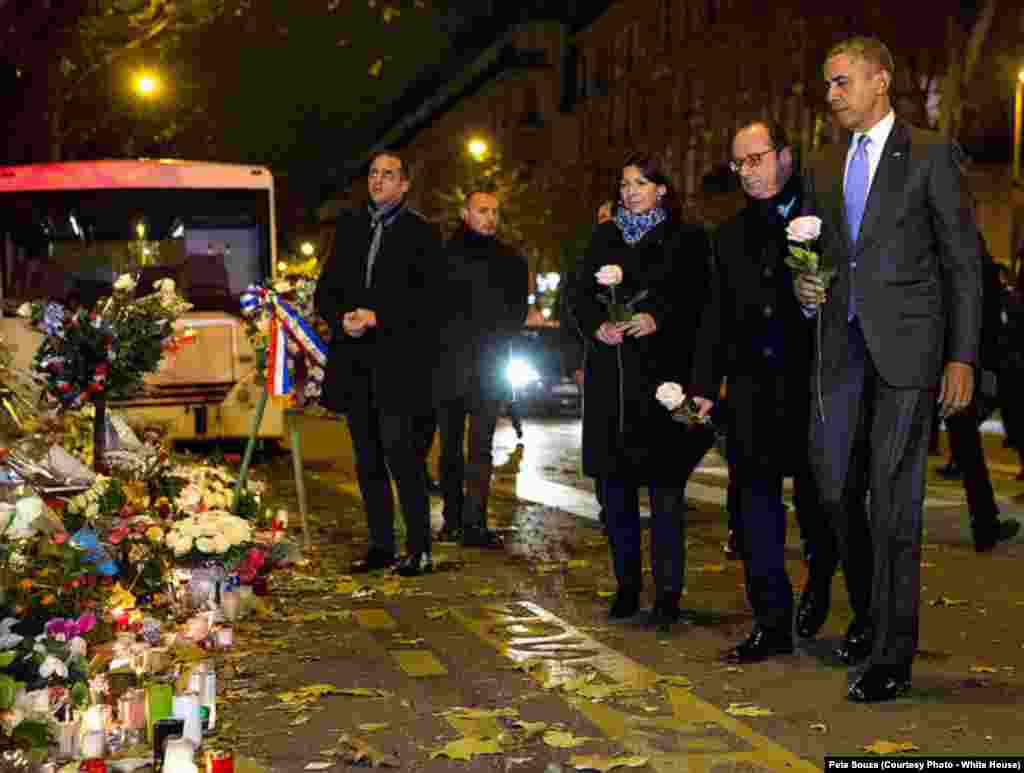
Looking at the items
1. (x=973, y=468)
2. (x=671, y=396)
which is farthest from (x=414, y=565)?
(x=973, y=468)

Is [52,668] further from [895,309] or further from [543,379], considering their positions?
[543,379]

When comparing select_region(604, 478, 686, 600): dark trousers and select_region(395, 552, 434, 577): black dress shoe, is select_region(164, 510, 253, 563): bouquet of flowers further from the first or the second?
select_region(604, 478, 686, 600): dark trousers

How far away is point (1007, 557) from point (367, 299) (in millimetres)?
3961

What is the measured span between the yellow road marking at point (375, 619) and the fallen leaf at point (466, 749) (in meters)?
2.44

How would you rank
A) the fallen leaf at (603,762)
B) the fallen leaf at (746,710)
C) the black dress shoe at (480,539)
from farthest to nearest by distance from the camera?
1. the black dress shoe at (480,539)
2. the fallen leaf at (746,710)
3. the fallen leaf at (603,762)

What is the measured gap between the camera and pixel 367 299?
10125mm

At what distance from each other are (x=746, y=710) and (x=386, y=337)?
412 centimetres

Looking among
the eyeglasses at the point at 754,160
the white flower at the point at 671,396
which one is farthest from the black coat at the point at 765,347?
the white flower at the point at 671,396

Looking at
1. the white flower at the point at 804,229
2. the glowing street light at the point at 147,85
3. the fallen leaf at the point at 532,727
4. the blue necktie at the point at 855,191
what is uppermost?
the glowing street light at the point at 147,85

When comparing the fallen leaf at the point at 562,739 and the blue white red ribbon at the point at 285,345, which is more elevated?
the blue white red ribbon at the point at 285,345

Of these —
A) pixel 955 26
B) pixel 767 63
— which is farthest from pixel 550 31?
pixel 955 26

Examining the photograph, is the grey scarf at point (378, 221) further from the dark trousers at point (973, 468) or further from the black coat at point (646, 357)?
the dark trousers at point (973, 468)

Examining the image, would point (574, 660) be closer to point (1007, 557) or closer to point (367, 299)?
point (367, 299)

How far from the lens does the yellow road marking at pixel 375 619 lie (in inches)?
334
